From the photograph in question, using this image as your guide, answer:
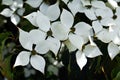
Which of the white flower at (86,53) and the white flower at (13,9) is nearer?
the white flower at (86,53)

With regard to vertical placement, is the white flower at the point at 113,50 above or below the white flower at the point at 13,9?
below

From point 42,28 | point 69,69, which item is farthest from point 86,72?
point 42,28

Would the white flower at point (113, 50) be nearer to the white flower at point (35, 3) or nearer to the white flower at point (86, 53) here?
the white flower at point (86, 53)

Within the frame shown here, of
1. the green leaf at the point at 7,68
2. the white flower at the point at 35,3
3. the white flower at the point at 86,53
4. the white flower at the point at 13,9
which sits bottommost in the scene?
the green leaf at the point at 7,68

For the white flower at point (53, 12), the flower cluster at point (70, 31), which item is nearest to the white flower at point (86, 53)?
the flower cluster at point (70, 31)

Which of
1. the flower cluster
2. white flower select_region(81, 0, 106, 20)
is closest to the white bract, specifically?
the flower cluster

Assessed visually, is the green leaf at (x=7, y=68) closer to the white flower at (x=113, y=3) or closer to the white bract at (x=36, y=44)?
the white bract at (x=36, y=44)

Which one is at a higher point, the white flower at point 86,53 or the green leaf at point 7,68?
the white flower at point 86,53

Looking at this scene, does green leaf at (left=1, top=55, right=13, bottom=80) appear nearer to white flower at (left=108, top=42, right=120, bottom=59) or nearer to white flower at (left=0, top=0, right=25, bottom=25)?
white flower at (left=0, top=0, right=25, bottom=25)

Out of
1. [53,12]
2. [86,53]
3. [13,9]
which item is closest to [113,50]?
[86,53]
